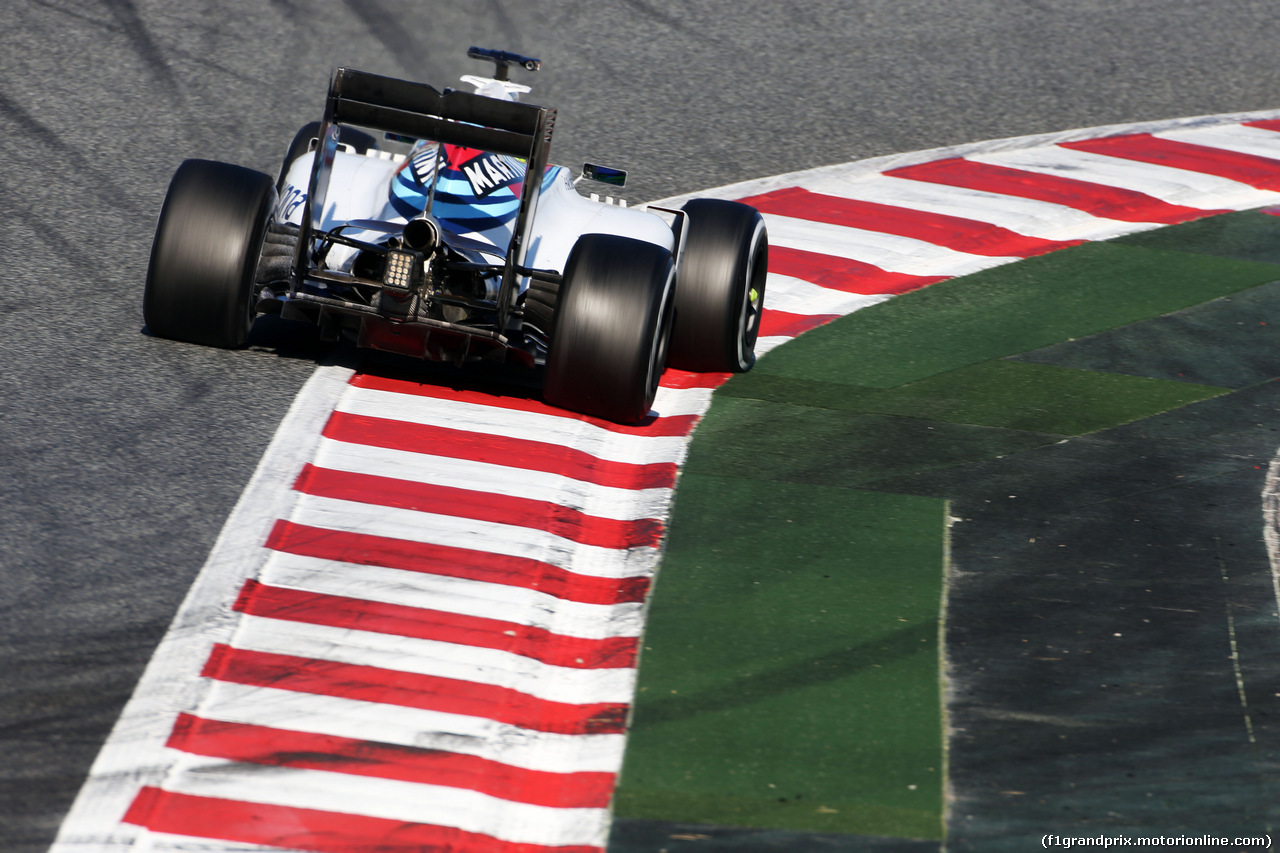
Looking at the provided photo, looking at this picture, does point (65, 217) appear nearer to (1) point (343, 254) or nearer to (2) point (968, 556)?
(1) point (343, 254)

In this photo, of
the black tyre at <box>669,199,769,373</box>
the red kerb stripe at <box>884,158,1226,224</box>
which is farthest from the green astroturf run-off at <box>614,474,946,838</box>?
the red kerb stripe at <box>884,158,1226,224</box>

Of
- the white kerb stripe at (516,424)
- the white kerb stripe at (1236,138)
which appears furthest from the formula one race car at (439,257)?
the white kerb stripe at (1236,138)

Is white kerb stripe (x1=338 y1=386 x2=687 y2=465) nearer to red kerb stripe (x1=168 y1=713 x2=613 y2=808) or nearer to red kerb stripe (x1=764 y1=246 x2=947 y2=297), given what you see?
red kerb stripe (x1=764 y1=246 x2=947 y2=297)

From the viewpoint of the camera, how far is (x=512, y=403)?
8625mm

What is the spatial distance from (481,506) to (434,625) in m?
1.07

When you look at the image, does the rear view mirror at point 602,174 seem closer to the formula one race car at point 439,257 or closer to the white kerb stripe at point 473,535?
the formula one race car at point 439,257

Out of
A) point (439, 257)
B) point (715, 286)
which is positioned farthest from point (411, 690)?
point (715, 286)

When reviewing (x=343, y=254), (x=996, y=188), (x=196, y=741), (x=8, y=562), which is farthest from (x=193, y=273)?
(x=996, y=188)

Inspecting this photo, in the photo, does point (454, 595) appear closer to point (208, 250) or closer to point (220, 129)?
point (208, 250)

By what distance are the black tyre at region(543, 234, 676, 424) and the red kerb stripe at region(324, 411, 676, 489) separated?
11.0 inches

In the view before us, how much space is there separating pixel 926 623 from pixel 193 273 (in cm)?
415

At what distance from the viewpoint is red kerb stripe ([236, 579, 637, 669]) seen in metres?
6.52

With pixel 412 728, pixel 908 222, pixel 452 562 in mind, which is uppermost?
pixel 908 222

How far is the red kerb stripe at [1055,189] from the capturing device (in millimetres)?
12391
